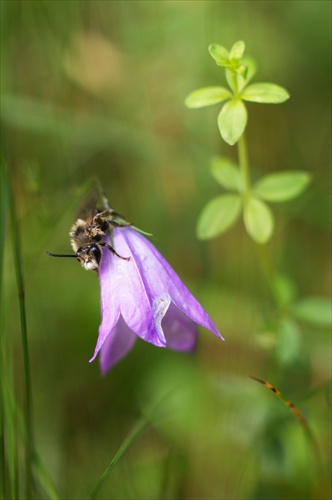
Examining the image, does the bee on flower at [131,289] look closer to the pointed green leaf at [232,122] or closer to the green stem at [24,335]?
the green stem at [24,335]

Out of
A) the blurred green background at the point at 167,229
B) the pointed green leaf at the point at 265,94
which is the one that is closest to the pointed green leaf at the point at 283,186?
the pointed green leaf at the point at 265,94

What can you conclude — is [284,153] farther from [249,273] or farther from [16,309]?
[16,309]

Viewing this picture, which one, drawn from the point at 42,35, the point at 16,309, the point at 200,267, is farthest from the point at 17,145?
the point at 200,267

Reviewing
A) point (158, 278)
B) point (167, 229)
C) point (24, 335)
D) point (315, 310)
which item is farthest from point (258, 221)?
point (167, 229)

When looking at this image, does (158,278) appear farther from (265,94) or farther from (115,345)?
(265,94)

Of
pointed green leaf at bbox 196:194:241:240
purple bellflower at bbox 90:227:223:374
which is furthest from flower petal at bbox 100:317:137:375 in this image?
pointed green leaf at bbox 196:194:241:240

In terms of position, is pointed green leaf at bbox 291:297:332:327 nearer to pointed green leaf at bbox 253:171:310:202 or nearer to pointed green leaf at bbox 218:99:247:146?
pointed green leaf at bbox 253:171:310:202
